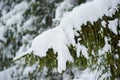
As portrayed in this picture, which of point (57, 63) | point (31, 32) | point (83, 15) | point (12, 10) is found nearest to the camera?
point (83, 15)

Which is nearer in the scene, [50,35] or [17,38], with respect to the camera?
[50,35]

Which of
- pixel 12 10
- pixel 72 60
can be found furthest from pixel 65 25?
pixel 12 10

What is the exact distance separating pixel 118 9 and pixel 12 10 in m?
4.97

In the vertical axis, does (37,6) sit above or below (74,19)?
above

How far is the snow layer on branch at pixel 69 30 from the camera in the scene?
99.5 inches

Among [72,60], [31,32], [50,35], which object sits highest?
[31,32]

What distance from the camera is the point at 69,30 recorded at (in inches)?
99.8

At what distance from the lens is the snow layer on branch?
8.29 feet

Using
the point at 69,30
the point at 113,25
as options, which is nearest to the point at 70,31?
the point at 69,30

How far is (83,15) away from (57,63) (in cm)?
51

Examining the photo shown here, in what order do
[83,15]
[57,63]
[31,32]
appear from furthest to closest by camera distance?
[31,32]
[57,63]
[83,15]

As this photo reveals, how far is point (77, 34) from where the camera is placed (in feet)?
8.42

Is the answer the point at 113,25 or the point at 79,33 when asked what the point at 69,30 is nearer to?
the point at 79,33

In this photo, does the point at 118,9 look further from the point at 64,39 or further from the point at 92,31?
the point at 64,39
